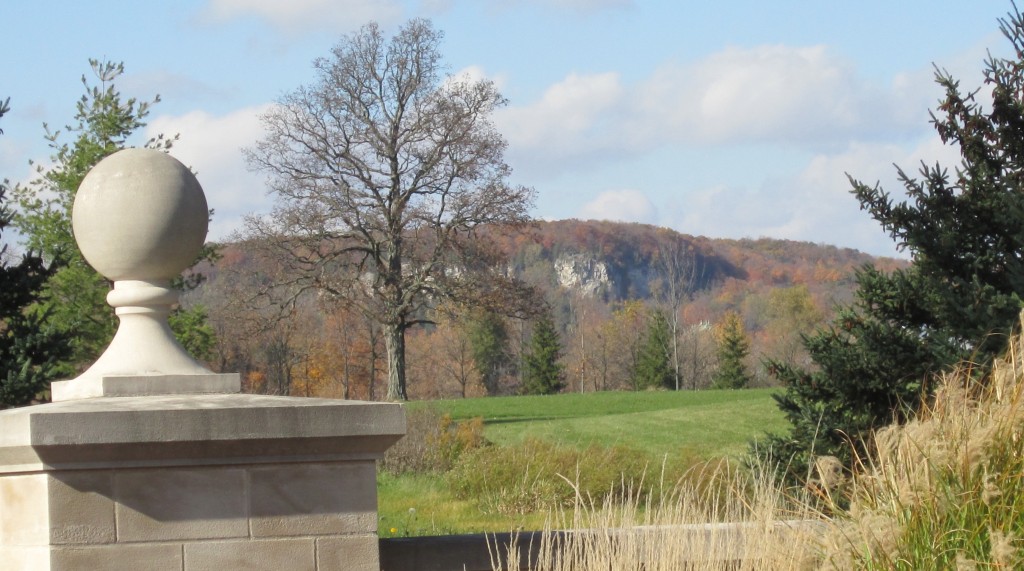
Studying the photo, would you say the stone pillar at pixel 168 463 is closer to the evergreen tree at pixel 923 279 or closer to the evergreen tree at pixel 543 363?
the evergreen tree at pixel 923 279

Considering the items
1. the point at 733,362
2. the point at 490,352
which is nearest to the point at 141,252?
the point at 733,362

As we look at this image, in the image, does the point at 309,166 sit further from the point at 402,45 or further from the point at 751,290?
the point at 751,290

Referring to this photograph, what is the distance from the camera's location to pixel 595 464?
15297mm

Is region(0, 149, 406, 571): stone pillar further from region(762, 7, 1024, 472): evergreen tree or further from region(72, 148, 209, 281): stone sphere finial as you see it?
region(762, 7, 1024, 472): evergreen tree

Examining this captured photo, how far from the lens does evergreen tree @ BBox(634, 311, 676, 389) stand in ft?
192

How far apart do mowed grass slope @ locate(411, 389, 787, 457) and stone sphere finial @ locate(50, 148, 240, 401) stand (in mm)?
13554

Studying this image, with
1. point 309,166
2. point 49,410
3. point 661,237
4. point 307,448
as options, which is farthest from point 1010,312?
point 661,237

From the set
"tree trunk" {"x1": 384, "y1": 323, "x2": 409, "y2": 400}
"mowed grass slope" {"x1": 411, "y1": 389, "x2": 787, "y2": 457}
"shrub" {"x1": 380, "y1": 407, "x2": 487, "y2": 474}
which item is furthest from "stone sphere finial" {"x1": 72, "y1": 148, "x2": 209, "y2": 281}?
"tree trunk" {"x1": 384, "y1": 323, "x2": 409, "y2": 400}

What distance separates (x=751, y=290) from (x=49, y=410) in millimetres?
84575

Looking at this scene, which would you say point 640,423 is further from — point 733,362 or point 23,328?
point 733,362

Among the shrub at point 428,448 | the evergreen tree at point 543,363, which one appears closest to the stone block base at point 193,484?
the shrub at point 428,448

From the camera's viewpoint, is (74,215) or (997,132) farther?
(997,132)

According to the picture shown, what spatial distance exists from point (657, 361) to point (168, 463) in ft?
184

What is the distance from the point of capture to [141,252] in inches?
141
